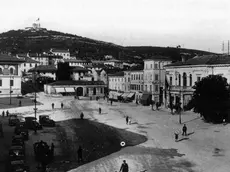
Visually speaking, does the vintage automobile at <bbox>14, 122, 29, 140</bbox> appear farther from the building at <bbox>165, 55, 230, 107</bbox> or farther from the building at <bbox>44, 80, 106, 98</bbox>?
the building at <bbox>44, 80, 106, 98</bbox>

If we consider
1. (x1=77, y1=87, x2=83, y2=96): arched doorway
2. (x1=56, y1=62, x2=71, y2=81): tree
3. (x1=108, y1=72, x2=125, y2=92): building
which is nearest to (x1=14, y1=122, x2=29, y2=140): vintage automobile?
(x1=77, y1=87, x2=83, y2=96): arched doorway

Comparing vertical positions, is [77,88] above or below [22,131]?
above

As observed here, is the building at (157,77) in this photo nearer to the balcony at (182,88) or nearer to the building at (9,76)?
the balcony at (182,88)

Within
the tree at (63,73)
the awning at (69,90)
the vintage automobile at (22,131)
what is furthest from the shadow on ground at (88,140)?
the tree at (63,73)

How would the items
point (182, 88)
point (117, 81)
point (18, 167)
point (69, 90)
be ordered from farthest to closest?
point (117, 81), point (69, 90), point (182, 88), point (18, 167)

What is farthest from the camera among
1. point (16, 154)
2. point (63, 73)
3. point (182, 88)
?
point (63, 73)

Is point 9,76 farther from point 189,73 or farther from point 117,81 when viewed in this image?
point 189,73

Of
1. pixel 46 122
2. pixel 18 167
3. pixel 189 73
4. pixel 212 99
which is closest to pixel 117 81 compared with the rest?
pixel 189 73

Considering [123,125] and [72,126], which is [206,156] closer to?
[123,125]
